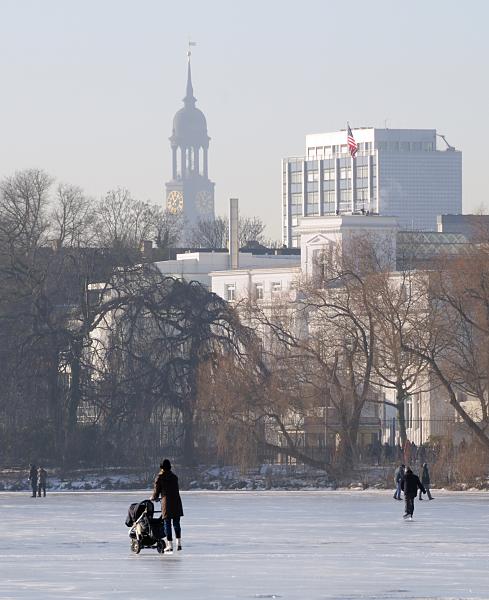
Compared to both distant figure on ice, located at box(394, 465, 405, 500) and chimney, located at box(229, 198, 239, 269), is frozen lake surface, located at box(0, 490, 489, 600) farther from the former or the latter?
chimney, located at box(229, 198, 239, 269)

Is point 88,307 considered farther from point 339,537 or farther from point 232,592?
point 232,592

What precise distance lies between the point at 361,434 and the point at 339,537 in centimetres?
3647

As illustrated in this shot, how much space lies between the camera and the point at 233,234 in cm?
12862

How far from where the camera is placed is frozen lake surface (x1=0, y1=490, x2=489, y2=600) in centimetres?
2639

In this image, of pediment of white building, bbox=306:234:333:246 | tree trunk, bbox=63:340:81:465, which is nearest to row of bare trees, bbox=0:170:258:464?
tree trunk, bbox=63:340:81:465

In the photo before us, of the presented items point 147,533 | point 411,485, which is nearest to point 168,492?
point 147,533

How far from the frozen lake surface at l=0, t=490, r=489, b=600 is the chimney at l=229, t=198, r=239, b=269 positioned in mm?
71991

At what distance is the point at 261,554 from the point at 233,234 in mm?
96074

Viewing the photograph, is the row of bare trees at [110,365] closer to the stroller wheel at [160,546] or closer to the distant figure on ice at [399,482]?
the distant figure on ice at [399,482]

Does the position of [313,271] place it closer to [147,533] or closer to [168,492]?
[147,533]

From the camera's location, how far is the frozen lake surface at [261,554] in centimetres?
2639

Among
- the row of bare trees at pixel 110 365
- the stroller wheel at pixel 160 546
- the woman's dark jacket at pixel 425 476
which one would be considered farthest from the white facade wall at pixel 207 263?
the stroller wheel at pixel 160 546

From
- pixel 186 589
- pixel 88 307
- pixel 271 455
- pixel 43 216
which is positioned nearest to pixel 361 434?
pixel 271 455

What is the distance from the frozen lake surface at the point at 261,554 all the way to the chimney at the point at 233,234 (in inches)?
2834
